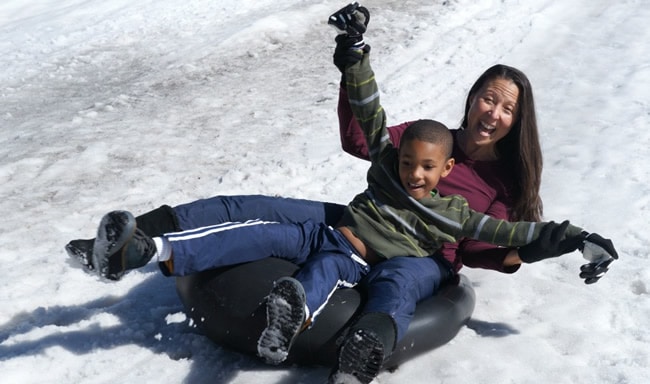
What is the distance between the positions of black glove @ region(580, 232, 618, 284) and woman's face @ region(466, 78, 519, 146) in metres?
0.78

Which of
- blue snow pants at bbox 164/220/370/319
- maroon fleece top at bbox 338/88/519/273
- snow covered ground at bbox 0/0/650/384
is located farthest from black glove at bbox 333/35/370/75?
snow covered ground at bbox 0/0/650/384

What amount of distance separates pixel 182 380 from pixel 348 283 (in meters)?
0.77

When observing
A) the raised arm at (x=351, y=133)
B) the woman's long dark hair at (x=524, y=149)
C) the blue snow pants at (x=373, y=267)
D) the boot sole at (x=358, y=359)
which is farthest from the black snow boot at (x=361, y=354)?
the woman's long dark hair at (x=524, y=149)

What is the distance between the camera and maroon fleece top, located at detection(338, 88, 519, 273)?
3.92m

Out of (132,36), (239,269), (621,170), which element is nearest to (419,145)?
(239,269)

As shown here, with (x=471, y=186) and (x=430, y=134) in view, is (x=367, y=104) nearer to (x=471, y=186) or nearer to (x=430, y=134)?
(x=430, y=134)

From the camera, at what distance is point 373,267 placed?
11.9ft

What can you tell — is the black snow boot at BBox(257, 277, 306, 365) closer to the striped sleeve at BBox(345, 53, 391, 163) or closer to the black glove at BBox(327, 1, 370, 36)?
the striped sleeve at BBox(345, 53, 391, 163)

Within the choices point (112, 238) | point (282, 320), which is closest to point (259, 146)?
point (112, 238)

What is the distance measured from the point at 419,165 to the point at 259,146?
266cm

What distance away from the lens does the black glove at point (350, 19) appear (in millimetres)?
3572

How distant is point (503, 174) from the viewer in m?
4.21

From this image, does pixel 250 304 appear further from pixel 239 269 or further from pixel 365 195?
pixel 365 195

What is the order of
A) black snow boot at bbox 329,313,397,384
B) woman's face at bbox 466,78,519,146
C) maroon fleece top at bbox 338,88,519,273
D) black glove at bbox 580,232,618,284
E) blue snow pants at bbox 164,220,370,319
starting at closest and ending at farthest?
1. black snow boot at bbox 329,313,397,384
2. blue snow pants at bbox 164,220,370,319
3. black glove at bbox 580,232,618,284
4. maroon fleece top at bbox 338,88,519,273
5. woman's face at bbox 466,78,519,146
